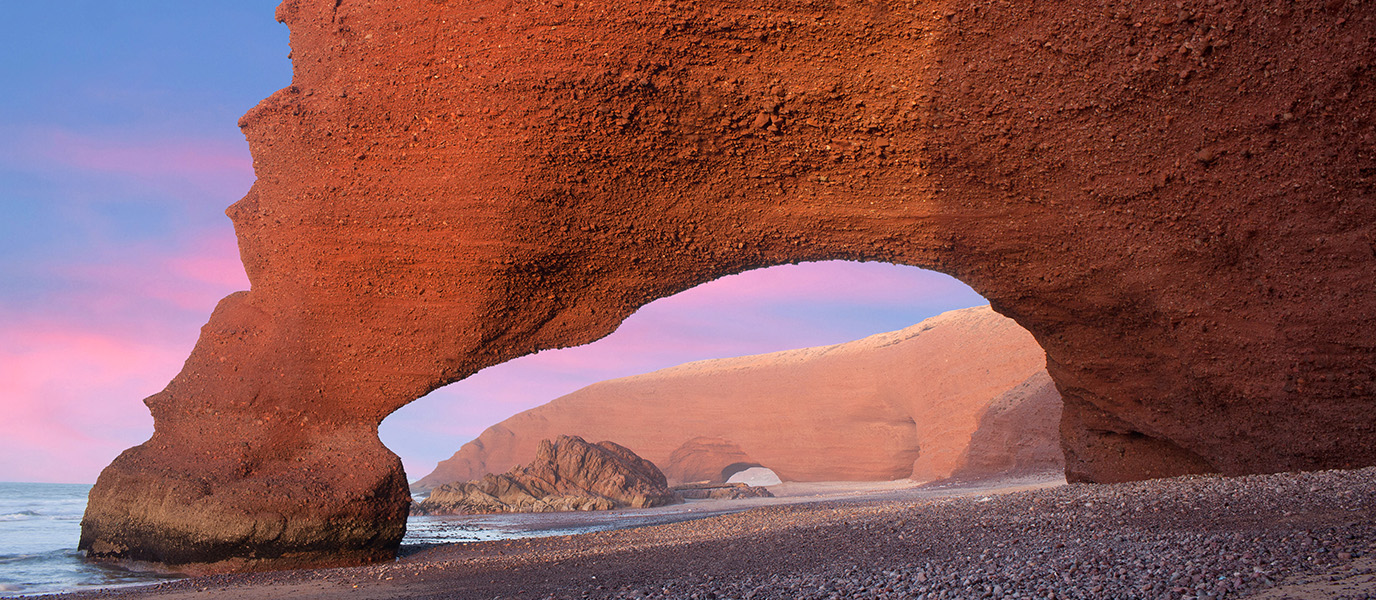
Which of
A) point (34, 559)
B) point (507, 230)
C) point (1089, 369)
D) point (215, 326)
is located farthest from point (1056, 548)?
point (34, 559)

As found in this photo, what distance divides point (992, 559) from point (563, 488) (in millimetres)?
16089

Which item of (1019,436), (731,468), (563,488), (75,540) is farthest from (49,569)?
(731,468)

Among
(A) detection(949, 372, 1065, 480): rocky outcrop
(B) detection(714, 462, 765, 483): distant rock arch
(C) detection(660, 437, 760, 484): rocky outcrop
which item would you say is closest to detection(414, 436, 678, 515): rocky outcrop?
(A) detection(949, 372, 1065, 480): rocky outcrop

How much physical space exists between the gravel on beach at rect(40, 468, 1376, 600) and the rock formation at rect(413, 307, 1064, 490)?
1318cm

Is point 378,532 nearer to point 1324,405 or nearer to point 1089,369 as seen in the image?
point 1089,369

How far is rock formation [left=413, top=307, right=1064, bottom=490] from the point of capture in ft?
70.5

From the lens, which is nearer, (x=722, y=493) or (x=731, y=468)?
(x=722, y=493)

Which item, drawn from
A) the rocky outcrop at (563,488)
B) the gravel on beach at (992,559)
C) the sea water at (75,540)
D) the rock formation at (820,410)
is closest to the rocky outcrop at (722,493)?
the rocky outcrop at (563,488)

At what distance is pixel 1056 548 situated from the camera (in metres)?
3.67

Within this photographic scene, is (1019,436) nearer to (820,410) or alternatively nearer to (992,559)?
(820,410)

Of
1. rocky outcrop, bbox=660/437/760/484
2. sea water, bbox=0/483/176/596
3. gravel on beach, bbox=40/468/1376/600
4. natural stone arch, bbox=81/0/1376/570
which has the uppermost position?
natural stone arch, bbox=81/0/1376/570

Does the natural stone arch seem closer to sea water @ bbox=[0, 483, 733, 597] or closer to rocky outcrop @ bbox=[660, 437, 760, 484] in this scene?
sea water @ bbox=[0, 483, 733, 597]

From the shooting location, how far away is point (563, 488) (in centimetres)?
1864

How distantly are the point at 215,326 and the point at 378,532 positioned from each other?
2847 millimetres
